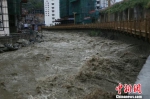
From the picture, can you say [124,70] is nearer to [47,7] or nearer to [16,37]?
[16,37]

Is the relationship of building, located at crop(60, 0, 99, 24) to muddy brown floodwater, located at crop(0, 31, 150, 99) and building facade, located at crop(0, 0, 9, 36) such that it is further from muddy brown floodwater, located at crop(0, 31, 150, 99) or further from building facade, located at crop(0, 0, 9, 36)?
muddy brown floodwater, located at crop(0, 31, 150, 99)

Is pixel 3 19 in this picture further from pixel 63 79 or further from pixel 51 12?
pixel 51 12

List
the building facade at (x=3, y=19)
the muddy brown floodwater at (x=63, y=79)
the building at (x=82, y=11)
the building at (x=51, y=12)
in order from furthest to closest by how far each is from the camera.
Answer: the building at (x=51, y=12)
the building at (x=82, y=11)
the building facade at (x=3, y=19)
the muddy brown floodwater at (x=63, y=79)

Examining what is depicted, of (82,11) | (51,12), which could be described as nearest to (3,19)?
(82,11)

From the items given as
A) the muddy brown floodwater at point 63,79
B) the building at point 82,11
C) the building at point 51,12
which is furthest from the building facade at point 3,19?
the building at point 51,12

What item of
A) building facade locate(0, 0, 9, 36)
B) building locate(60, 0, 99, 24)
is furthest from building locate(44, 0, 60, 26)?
building facade locate(0, 0, 9, 36)

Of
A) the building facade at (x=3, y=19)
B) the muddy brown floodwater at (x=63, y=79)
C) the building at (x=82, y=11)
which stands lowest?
the muddy brown floodwater at (x=63, y=79)

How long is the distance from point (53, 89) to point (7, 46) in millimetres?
11716

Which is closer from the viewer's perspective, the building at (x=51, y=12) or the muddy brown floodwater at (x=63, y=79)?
the muddy brown floodwater at (x=63, y=79)

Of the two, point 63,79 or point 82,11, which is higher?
point 82,11

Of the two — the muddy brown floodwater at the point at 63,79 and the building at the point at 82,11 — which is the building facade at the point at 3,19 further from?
the building at the point at 82,11

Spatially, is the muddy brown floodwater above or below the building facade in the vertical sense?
below

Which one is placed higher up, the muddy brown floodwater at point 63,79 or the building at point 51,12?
the building at point 51,12

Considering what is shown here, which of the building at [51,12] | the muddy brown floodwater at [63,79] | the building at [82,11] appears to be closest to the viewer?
the muddy brown floodwater at [63,79]
